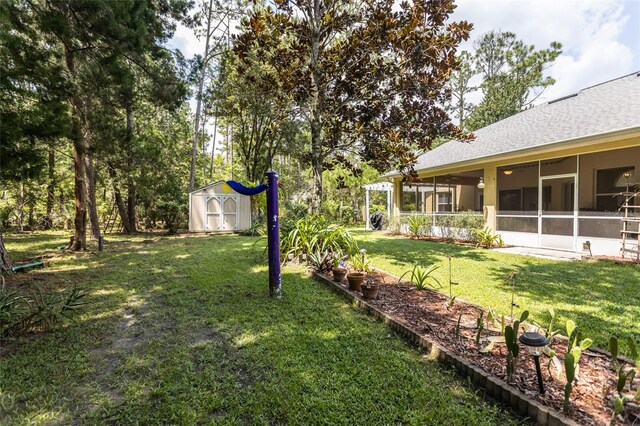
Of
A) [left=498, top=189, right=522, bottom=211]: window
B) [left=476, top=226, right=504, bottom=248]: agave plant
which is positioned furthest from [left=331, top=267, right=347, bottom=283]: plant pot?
[left=498, top=189, right=522, bottom=211]: window

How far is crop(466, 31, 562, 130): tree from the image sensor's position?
70.4ft

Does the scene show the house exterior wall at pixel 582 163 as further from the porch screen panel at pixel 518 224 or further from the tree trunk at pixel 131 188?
the tree trunk at pixel 131 188

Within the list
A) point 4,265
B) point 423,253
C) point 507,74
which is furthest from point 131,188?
point 507,74

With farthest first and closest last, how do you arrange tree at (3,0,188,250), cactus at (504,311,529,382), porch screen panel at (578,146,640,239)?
porch screen panel at (578,146,640,239) < tree at (3,0,188,250) < cactus at (504,311,529,382)

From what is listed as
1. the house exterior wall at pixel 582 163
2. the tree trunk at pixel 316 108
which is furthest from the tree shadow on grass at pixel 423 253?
the tree trunk at pixel 316 108

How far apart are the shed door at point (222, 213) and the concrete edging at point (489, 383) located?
12496mm

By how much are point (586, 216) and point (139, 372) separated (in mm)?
9664

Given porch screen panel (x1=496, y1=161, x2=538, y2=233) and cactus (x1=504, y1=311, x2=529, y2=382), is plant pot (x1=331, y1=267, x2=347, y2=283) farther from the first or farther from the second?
porch screen panel (x1=496, y1=161, x2=538, y2=233)

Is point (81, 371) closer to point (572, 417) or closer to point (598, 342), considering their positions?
point (572, 417)

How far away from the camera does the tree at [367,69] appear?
229 inches

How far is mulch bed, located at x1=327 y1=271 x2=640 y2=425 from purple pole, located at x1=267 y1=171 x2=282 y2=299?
4.32ft

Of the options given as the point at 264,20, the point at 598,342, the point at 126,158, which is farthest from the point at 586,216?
the point at 126,158

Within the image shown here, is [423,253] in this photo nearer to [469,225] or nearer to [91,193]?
[469,225]

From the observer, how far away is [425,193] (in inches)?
645
